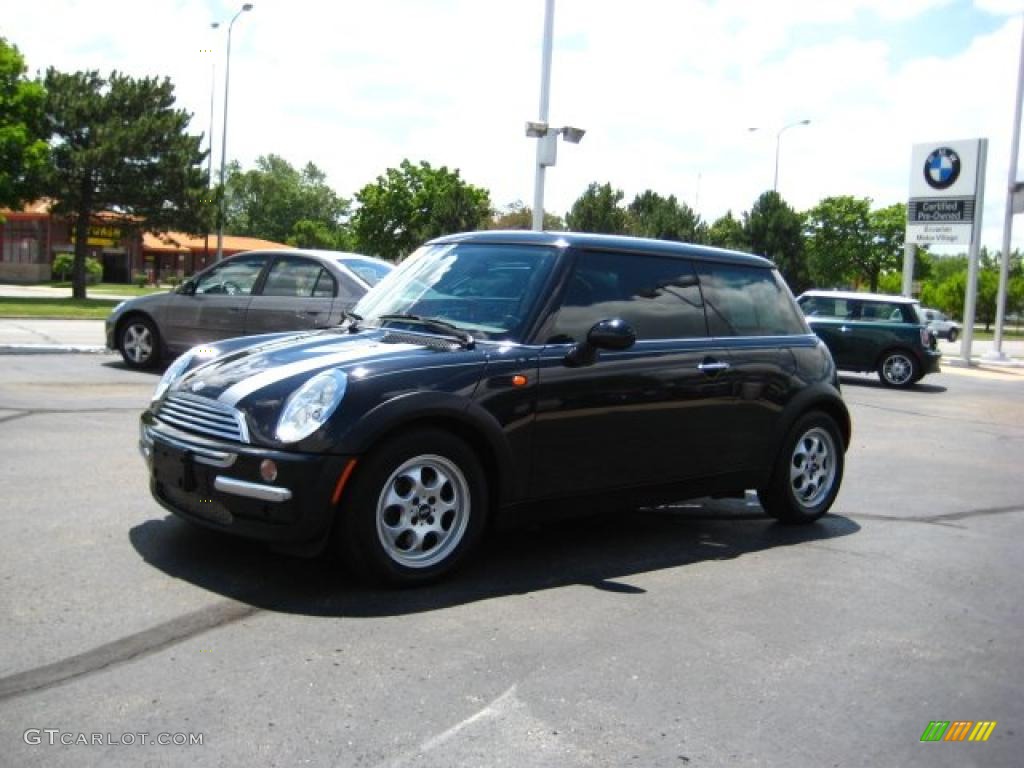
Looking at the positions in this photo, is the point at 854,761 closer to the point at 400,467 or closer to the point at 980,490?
the point at 400,467

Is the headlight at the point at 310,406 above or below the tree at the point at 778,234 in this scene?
below

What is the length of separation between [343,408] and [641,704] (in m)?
1.76

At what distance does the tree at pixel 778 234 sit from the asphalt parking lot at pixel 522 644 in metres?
52.4

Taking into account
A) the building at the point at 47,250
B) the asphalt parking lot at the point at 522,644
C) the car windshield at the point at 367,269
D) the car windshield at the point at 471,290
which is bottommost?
the asphalt parking lot at the point at 522,644

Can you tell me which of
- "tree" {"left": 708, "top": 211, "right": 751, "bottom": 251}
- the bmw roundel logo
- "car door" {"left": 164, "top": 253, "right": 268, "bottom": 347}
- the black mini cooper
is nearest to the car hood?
the black mini cooper

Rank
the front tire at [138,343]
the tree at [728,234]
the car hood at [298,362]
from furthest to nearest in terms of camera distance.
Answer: the tree at [728,234] → the front tire at [138,343] → the car hood at [298,362]

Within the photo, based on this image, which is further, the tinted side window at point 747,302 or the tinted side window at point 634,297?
the tinted side window at point 747,302

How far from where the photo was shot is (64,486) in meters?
6.26

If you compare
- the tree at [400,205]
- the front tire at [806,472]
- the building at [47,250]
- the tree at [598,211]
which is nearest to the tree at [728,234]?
the tree at [598,211]

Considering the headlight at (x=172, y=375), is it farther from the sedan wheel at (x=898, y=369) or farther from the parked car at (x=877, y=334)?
the sedan wheel at (x=898, y=369)

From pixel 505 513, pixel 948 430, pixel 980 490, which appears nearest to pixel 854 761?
pixel 505 513

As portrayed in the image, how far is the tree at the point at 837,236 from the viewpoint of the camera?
7975 centimetres

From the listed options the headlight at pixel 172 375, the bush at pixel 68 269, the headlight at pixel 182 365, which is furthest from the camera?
the bush at pixel 68 269

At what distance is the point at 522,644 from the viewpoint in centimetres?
401
